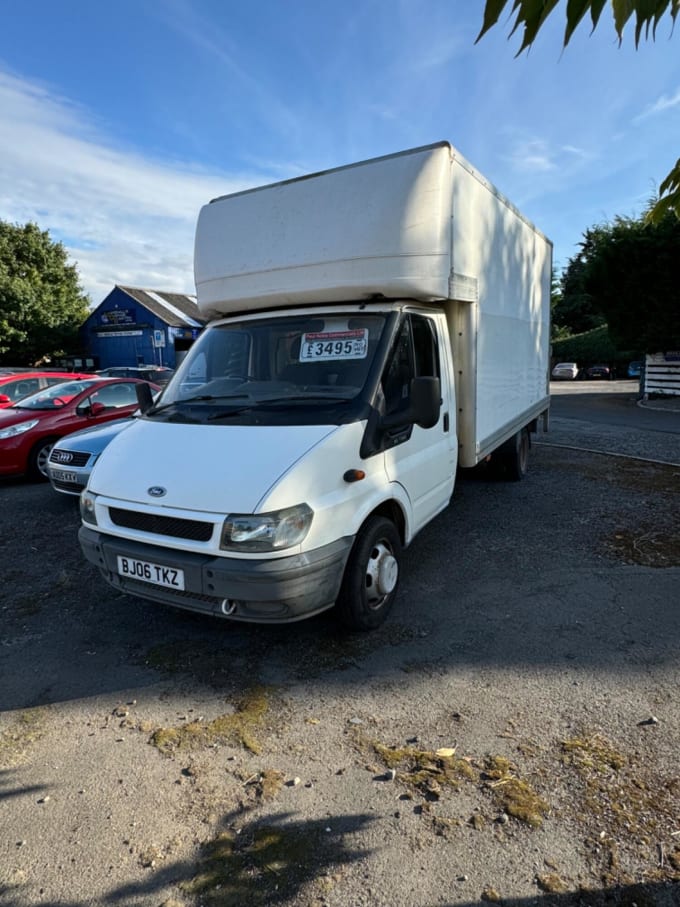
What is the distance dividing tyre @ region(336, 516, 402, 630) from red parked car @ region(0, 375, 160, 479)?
18.5ft

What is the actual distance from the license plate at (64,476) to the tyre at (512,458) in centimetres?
539

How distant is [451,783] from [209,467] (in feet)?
6.66

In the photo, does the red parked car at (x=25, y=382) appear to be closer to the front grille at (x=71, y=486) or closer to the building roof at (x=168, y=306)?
the front grille at (x=71, y=486)

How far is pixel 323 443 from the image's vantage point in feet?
10.7

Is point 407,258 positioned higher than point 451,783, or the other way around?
point 407,258

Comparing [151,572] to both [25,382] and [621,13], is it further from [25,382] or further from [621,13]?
[25,382]

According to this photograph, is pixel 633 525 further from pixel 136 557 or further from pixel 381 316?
pixel 136 557

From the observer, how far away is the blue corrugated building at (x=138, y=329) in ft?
108

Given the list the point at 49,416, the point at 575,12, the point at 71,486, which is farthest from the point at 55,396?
the point at 575,12

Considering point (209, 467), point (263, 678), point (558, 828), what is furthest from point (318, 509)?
point (558, 828)

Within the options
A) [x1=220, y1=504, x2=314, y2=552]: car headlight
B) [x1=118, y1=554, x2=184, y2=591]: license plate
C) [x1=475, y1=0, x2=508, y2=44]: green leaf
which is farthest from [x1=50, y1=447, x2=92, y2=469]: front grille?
[x1=475, y1=0, x2=508, y2=44]: green leaf

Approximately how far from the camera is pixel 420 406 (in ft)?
12.2

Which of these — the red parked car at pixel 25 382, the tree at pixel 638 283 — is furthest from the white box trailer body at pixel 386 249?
the tree at pixel 638 283

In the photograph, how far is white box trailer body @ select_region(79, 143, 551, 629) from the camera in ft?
10.2
